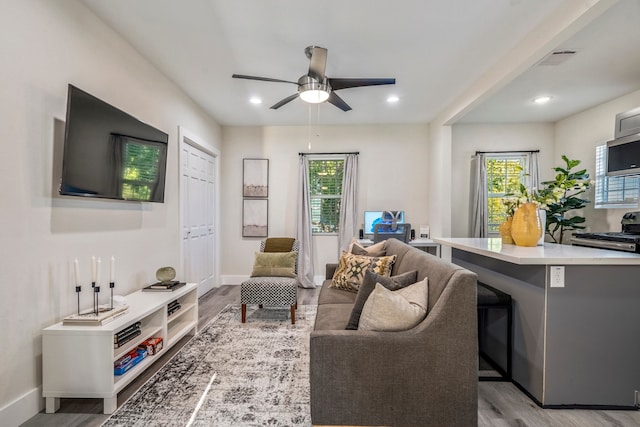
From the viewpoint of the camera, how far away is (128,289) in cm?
261

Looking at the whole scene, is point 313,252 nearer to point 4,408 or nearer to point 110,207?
point 110,207

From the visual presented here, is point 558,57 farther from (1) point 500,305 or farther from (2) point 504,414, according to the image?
(2) point 504,414

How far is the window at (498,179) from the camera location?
498 centimetres

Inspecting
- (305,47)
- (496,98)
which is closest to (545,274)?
(305,47)

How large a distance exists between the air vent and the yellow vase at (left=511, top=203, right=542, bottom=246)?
4.93ft

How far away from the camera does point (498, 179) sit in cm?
502

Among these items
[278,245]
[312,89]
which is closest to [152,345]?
[278,245]

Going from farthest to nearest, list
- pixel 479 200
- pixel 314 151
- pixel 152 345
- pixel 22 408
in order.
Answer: pixel 314 151, pixel 479 200, pixel 152 345, pixel 22 408

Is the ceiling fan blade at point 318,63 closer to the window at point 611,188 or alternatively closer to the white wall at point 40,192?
the white wall at point 40,192

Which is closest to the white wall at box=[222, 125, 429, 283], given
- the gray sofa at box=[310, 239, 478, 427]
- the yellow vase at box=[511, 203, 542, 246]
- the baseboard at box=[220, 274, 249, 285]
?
the baseboard at box=[220, 274, 249, 285]

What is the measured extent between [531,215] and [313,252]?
3.38 metres

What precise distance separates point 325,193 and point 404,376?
3.90m

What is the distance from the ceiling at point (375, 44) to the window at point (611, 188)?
0.85m

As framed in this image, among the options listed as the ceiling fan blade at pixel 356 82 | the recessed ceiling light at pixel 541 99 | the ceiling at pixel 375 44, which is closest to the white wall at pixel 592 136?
the ceiling at pixel 375 44
